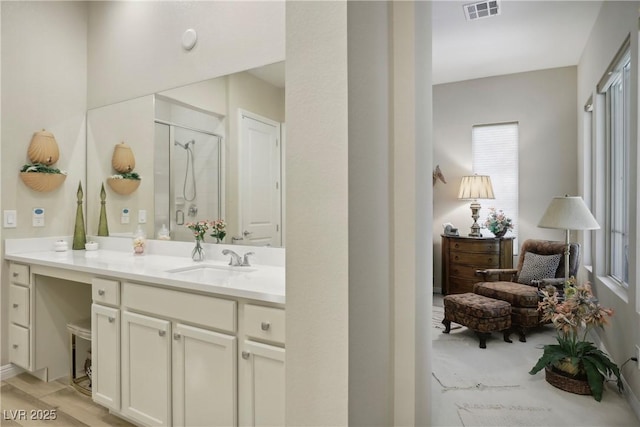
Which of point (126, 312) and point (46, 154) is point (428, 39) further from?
point (46, 154)

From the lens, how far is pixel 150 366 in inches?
73.8

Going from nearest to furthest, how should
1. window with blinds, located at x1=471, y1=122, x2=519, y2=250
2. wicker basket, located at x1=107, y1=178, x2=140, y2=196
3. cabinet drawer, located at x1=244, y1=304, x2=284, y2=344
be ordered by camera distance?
1. cabinet drawer, located at x1=244, y1=304, x2=284, y2=344
2. wicker basket, located at x1=107, y1=178, x2=140, y2=196
3. window with blinds, located at x1=471, y1=122, x2=519, y2=250

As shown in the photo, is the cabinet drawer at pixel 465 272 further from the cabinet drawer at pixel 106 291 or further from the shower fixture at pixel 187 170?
the cabinet drawer at pixel 106 291

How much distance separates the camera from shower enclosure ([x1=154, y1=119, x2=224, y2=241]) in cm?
254

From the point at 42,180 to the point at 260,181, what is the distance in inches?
69.9

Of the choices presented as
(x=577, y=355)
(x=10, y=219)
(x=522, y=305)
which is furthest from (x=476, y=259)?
(x=10, y=219)

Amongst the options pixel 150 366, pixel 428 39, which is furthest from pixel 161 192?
pixel 428 39

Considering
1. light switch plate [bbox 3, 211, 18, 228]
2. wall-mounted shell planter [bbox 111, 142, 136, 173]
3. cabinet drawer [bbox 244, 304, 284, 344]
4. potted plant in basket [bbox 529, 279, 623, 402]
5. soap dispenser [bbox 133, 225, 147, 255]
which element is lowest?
potted plant in basket [bbox 529, 279, 623, 402]

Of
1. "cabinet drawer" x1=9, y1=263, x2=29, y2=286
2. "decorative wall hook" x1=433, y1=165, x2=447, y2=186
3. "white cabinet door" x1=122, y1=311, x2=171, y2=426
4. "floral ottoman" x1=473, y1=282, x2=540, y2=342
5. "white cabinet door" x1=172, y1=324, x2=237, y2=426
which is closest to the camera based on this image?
"white cabinet door" x1=172, y1=324, x2=237, y2=426

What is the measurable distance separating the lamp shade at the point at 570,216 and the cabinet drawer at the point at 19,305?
12.7 feet

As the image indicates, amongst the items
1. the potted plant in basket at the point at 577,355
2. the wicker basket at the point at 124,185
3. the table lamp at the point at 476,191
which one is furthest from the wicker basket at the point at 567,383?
the wicker basket at the point at 124,185

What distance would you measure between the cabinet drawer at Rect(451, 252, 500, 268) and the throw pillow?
40 cm

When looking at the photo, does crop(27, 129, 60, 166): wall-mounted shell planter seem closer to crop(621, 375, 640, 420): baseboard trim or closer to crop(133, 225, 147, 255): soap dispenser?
crop(133, 225, 147, 255): soap dispenser

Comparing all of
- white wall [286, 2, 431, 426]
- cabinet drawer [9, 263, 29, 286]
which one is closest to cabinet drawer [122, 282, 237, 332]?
white wall [286, 2, 431, 426]
